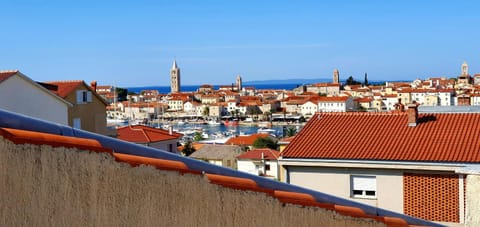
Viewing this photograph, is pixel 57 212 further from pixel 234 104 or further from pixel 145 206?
pixel 234 104

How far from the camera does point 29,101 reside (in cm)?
1698

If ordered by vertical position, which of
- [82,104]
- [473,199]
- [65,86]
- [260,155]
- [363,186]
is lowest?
[260,155]

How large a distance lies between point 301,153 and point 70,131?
33.3 feet

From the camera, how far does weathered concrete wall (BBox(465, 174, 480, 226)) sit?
4.21 metres

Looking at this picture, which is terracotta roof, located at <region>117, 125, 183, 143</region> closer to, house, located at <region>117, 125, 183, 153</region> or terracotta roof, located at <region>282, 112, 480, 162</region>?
house, located at <region>117, 125, 183, 153</region>

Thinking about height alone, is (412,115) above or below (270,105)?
above

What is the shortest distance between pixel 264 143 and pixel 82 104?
35.0m

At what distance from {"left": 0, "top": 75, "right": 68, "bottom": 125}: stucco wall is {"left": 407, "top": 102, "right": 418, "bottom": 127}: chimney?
1015cm

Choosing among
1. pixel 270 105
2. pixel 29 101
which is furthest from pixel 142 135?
pixel 270 105

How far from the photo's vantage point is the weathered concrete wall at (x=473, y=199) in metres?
4.21

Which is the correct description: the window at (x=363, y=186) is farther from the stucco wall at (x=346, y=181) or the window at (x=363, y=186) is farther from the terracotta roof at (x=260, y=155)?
the terracotta roof at (x=260, y=155)

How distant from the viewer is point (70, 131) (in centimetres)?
227

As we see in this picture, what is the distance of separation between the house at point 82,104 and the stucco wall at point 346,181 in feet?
38.9

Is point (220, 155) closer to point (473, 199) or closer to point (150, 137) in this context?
point (150, 137)
